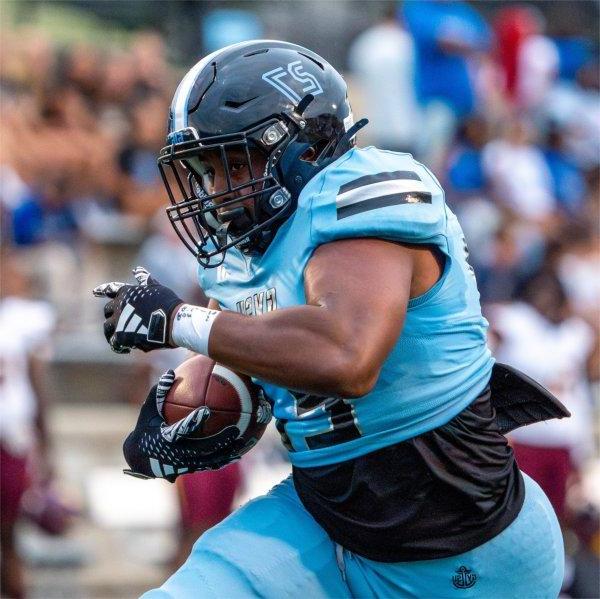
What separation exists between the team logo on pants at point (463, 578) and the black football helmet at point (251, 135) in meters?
0.88

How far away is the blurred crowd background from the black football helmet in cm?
385

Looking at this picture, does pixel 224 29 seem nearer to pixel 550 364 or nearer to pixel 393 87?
pixel 393 87

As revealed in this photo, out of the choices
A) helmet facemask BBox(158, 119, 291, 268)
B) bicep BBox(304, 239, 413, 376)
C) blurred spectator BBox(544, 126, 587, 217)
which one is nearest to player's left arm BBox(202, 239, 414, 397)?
bicep BBox(304, 239, 413, 376)

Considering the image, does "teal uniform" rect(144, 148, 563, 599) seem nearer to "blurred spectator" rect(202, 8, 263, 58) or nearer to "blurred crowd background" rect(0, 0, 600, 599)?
"blurred crowd background" rect(0, 0, 600, 599)

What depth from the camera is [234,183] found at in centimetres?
319

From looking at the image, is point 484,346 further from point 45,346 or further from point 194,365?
point 45,346

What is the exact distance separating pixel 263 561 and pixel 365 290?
29.1 inches

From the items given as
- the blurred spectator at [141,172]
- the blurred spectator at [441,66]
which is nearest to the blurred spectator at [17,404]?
the blurred spectator at [141,172]

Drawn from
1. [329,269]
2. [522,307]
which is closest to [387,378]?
[329,269]

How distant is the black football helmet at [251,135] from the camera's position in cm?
315

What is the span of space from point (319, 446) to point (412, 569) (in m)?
0.35

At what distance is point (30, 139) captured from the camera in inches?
362

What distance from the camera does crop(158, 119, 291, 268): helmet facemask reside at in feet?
10.3

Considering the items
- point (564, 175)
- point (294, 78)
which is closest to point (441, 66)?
point (564, 175)
